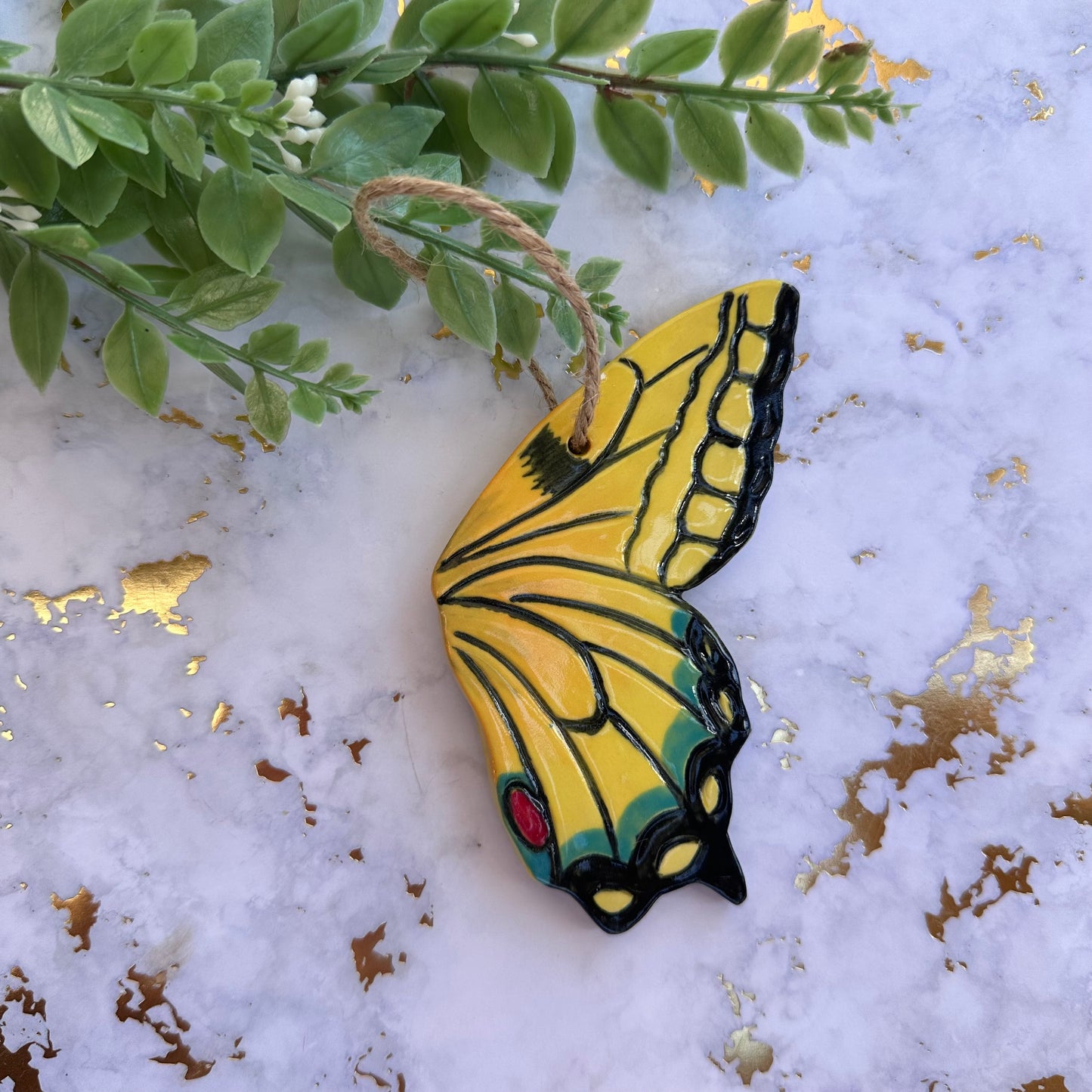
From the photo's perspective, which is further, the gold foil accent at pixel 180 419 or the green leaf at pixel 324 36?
the gold foil accent at pixel 180 419

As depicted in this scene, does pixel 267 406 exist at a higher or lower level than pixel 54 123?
lower

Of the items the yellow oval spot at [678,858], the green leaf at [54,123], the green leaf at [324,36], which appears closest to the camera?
the green leaf at [54,123]

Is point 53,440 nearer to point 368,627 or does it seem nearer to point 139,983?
point 368,627

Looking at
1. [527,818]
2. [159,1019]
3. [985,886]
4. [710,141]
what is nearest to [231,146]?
[710,141]

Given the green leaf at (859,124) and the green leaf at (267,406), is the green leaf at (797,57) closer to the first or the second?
the green leaf at (859,124)

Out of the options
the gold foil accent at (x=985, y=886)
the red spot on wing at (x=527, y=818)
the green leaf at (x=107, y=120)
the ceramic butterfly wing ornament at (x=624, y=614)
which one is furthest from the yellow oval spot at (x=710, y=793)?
the green leaf at (x=107, y=120)

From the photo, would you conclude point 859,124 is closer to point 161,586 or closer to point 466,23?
point 466,23
